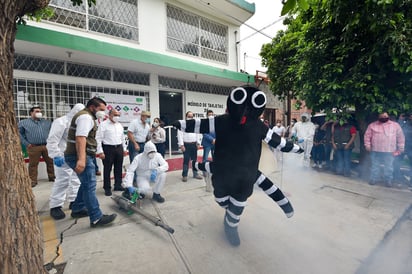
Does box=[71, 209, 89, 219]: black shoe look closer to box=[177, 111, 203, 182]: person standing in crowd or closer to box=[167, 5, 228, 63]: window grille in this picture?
box=[177, 111, 203, 182]: person standing in crowd

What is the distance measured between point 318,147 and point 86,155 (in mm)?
6212

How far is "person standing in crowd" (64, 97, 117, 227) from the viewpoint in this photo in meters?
2.59

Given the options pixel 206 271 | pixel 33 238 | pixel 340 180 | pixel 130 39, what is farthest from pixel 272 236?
pixel 130 39

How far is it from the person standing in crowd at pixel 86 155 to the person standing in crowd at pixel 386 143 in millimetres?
5427

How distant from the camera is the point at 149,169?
3842 millimetres

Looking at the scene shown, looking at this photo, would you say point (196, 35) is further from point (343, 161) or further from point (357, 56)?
point (343, 161)

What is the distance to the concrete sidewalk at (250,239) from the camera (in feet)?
6.84

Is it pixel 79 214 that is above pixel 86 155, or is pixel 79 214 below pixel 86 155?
below

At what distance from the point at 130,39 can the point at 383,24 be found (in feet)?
21.3

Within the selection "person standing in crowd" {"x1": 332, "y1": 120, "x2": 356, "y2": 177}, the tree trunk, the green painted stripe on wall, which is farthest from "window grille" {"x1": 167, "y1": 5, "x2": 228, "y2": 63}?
the tree trunk

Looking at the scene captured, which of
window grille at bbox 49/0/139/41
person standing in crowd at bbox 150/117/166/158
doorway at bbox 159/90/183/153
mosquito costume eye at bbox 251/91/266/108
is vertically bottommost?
person standing in crowd at bbox 150/117/166/158

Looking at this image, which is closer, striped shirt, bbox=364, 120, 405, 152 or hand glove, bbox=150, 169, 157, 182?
hand glove, bbox=150, 169, 157, 182

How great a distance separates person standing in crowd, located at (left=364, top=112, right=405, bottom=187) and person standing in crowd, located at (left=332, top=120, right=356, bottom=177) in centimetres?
61

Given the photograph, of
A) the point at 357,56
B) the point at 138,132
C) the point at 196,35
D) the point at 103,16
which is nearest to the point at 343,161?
the point at 357,56
